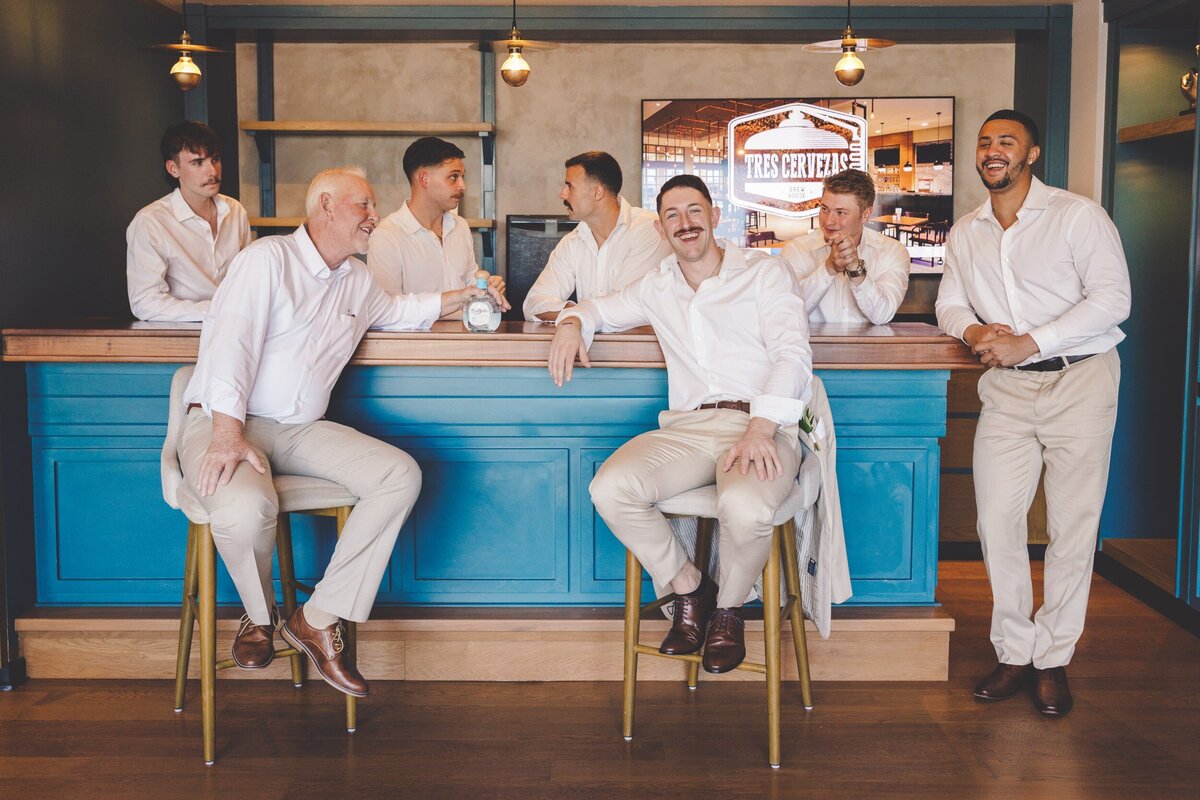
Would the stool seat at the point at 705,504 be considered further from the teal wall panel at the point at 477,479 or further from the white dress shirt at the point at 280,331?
the white dress shirt at the point at 280,331

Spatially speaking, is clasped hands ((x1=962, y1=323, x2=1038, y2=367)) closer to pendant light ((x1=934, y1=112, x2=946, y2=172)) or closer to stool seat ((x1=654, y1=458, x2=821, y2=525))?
stool seat ((x1=654, y1=458, x2=821, y2=525))

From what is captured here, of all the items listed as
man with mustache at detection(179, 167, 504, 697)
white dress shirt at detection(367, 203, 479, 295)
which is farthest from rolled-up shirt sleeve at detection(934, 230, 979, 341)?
white dress shirt at detection(367, 203, 479, 295)

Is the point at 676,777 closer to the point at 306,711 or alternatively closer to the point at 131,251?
the point at 306,711

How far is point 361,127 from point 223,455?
3.64 meters

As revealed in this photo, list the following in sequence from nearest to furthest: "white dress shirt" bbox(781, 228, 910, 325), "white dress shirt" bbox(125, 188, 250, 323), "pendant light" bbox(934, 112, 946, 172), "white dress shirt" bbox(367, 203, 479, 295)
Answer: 1. "white dress shirt" bbox(125, 188, 250, 323)
2. "white dress shirt" bbox(781, 228, 910, 325)
3. "white dress shirt" bbox(367, 203, 479, 295)
4. "pendant light" bbox(934, 112, 946, 172)

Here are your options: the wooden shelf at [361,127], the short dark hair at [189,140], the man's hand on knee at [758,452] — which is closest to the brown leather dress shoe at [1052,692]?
the man's hand on knee at [758,452]

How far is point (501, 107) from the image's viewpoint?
6387 millimetres

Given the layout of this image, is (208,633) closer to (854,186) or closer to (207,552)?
(207,552)

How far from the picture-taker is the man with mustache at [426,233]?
4.36 metres

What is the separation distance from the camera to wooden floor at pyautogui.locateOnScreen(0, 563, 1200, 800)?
274 cm

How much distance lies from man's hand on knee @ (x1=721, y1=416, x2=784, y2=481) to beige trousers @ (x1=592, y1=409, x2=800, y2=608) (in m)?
0.02

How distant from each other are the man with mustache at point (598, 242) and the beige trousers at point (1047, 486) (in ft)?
5.46

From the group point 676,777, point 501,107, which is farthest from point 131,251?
point 501,107

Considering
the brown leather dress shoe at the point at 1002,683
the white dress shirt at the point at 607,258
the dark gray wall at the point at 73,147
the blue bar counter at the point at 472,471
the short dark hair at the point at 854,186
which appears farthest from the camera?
the white dress shirt at the point at 607,258
